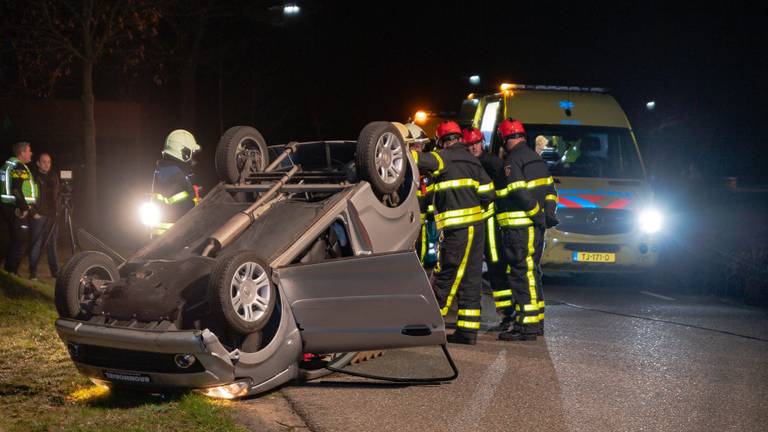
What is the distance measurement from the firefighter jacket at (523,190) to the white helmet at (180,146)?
9.74 ft

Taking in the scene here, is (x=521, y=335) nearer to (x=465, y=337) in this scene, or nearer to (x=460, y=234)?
(x=465, y=337)

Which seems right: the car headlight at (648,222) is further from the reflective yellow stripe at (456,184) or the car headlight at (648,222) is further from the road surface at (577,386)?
the reflective yellow stripe at (456,184)

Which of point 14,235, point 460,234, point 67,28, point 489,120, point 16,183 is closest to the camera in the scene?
point 460,234

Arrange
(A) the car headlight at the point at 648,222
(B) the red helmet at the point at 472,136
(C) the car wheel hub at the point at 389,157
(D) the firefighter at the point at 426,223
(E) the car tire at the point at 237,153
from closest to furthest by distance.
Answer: (C) the car wheel hub at the point at 389,157 → (E) the car tire at the point at 237,153 → (B) the red helmet at the point at 472,136 → (D) the firefighter at the point at 426,223 → (A) the car headlight at the point at 648,222

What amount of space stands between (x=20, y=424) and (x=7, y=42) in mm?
14442

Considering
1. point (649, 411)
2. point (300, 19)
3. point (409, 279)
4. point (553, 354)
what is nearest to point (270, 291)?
point (409, 279)

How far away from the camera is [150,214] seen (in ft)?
29.0

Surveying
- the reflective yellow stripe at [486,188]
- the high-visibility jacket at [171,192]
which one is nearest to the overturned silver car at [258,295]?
the reflective yellow stripe at [486,188]

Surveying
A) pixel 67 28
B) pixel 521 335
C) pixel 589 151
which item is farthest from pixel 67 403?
pixel 67 28

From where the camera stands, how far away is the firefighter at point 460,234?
820cm

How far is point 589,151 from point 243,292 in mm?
8134

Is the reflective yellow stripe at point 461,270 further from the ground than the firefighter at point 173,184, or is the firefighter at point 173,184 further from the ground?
the firefighter at point 173,184

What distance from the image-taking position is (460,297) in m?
8.23

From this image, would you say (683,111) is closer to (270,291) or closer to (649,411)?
(649,411)
